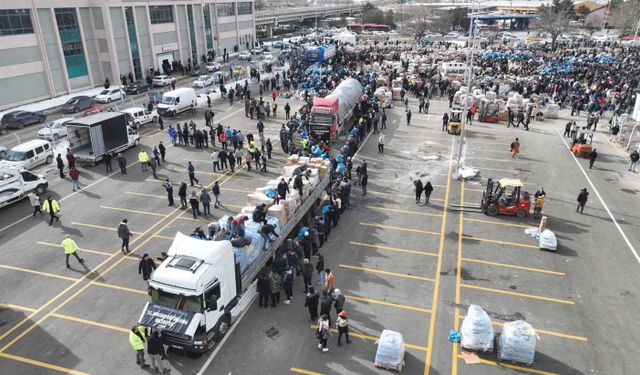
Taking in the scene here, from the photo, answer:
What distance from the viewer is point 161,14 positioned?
55.2 meters

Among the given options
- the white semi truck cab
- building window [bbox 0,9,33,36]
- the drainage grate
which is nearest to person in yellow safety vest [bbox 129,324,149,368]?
the white semi truck cab

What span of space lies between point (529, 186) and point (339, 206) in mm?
10737

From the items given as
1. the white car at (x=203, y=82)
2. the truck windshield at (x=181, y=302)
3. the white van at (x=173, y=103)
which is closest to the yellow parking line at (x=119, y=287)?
the truck windshield at (x=181, y=302)

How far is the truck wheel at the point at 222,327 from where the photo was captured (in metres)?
12.3

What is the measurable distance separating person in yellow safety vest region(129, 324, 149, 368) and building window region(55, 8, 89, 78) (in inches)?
1634

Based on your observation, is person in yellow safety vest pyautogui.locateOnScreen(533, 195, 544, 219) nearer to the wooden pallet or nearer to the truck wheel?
the wooden pallet

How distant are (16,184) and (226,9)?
5546cm

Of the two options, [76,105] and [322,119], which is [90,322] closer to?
[322,119]

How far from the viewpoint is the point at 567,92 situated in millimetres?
42531

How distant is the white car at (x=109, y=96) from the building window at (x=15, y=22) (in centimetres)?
777

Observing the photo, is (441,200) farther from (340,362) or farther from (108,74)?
(108,74)

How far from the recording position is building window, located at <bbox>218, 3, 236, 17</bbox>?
68.2 meters

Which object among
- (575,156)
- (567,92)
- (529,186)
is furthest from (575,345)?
(567,92)

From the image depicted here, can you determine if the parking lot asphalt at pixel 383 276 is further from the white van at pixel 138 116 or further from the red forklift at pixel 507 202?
the white van at pixel 138 116
